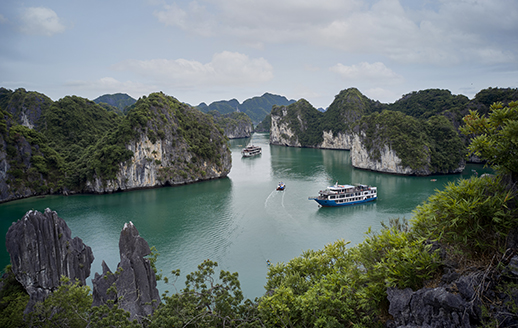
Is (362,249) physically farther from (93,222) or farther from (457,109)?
(457,109)

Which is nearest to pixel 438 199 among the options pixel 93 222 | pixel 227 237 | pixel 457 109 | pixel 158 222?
pixel 227 237

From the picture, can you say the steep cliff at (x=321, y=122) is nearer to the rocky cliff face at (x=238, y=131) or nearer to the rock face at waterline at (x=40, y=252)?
the rocky cliff face at (x=238, y=131)

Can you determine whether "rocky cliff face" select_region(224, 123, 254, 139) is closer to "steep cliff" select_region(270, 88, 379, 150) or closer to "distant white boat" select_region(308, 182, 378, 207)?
"steep cliff" select_region(270, 88, 379, 150)

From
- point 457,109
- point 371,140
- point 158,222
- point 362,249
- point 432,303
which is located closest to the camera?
point 432,303

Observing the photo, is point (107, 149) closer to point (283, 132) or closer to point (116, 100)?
point (283, 132)

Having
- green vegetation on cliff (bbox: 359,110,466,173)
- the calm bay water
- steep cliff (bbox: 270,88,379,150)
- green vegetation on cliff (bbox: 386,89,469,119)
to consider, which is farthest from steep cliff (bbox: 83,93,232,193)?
green vegetation on cliff (bbox: 386,89,469,119)

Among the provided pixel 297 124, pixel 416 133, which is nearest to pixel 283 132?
pixel 297 124

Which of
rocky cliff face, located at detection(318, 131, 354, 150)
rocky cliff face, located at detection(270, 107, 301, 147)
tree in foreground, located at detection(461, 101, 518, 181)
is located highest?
rocky cliff face, located at detection(270, 107, 301, 147)
